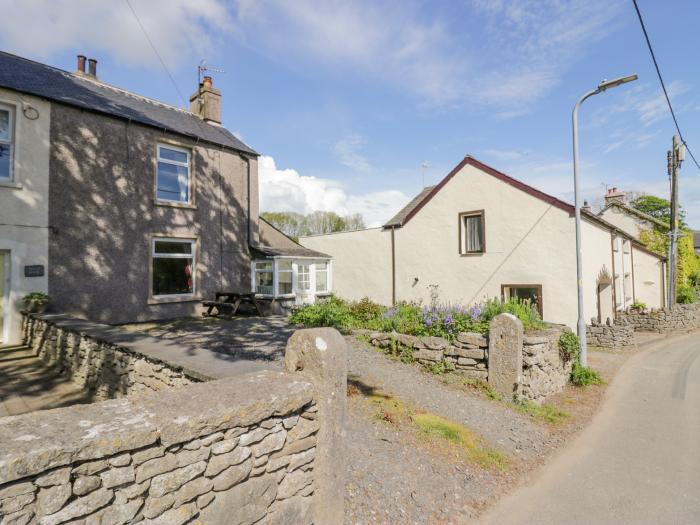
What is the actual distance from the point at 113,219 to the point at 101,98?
12.5ft

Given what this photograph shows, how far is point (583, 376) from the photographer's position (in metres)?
9.20

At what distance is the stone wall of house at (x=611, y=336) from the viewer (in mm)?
13688

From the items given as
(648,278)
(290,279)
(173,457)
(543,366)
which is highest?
(290,279)

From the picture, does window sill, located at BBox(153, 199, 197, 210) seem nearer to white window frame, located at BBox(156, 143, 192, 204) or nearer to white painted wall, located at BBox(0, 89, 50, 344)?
white window frame, located at BBox(156, 143, 192, 204)

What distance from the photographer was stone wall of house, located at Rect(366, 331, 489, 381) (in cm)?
740

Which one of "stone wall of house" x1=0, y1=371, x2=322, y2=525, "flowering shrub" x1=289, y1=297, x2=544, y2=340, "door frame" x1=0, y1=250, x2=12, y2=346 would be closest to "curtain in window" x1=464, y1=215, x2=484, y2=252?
"flowering shrub" x1=289, y1=297, x2=544, y2=340

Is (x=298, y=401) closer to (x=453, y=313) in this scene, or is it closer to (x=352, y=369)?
(x=352, y=369)

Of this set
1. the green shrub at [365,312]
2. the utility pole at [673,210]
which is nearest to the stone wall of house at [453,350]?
the green shrub at [365,312]

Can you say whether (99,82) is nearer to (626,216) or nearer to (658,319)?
(658,319)

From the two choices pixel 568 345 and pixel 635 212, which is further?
pixel 635 212

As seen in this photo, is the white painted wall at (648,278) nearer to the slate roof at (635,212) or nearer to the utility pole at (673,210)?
the utility pole at (673,210)

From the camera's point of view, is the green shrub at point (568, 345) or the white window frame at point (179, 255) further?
the white window frame at point (179, 255)

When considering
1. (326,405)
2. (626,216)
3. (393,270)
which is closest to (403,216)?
(393,270)

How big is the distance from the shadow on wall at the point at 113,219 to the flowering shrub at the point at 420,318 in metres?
4.53
